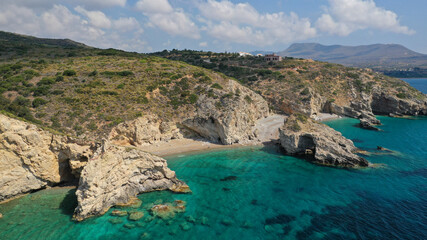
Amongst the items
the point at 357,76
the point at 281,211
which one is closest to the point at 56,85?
the point at 281,211

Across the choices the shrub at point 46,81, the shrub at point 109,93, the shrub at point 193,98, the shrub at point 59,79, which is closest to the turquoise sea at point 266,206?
the shrub at point 193,98

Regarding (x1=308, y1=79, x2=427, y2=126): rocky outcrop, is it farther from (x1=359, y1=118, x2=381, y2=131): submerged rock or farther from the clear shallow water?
the clear shallow water

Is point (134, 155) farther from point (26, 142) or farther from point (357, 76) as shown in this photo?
point (357, 76)

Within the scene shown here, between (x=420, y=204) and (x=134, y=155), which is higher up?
(x=134, y=155)

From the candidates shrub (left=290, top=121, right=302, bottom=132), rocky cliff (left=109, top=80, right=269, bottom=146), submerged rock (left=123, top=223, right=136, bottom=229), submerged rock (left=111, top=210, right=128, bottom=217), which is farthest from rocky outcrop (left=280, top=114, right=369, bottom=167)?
submerged rock (left=111, top=210, right=128, bottom=217)

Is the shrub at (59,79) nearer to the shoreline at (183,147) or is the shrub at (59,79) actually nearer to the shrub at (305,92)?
the shoreline at (183,147)

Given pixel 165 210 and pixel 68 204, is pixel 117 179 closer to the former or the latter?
pixel 68 204
